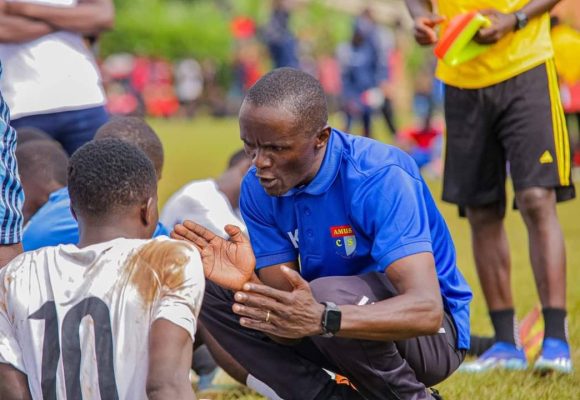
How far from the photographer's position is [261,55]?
1309 inches

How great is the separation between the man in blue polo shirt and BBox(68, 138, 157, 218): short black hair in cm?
45

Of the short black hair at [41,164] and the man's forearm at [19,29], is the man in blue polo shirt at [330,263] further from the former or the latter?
the man's forearm at [19,29]

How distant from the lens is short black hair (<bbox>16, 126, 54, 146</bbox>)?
18.0 ft

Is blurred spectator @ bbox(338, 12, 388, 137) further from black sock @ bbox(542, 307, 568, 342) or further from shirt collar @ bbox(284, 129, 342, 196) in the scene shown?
shirt collar @ bbox(284, 129, 342, 196)

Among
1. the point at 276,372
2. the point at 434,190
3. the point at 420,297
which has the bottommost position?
the point at 434,190

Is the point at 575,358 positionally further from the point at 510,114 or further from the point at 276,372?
the point at 276,372

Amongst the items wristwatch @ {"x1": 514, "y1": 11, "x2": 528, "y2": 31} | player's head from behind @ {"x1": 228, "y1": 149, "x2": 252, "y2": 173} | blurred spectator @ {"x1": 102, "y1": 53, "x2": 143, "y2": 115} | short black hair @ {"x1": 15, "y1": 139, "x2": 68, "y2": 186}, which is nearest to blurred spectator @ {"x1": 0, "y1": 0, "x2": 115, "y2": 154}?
short black hair @ {"x1": 15, "y1": 139, "x2": 68, "y2": 186}

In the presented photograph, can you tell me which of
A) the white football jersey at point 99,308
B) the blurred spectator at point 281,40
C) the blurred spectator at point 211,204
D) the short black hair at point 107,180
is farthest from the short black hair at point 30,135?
the blurred spectator at point 281,40

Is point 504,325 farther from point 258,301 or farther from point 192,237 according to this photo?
point 258,301

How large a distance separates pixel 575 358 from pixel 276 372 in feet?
5.70

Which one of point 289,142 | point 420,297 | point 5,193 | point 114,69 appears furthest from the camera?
point 114,69

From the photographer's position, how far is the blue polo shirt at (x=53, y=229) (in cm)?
446

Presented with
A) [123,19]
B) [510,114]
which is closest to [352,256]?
[510,114]

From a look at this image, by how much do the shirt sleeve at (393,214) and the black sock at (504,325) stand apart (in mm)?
1693
